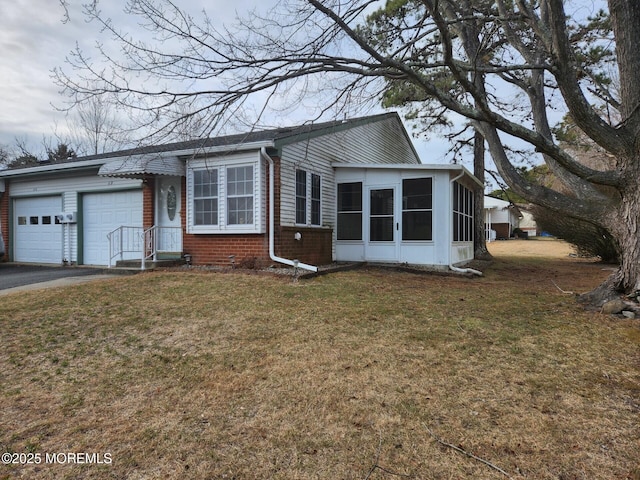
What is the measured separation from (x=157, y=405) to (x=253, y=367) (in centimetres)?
96

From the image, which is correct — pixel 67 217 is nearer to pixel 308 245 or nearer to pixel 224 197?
pixel 224 197

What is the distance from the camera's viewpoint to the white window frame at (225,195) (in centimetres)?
913

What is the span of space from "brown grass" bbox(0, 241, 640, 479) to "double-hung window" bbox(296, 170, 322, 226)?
4.51 metres

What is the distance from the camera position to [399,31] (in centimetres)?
883

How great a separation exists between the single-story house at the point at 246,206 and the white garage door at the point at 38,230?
0.05 meters

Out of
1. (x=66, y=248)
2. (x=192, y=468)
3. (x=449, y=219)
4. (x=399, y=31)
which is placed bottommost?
(x=192, y=468)

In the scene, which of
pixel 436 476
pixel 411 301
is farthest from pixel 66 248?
pixel 436 476

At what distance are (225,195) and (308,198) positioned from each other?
2291 mm

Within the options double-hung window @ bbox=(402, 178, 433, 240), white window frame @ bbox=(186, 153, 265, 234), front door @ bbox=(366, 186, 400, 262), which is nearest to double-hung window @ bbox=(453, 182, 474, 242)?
double-hung window @ bbox=(402, 178, 433, 240)

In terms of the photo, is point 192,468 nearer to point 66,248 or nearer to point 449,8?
point 449,8

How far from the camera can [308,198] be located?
A: 10.6 metres

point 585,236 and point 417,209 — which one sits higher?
point 417,209

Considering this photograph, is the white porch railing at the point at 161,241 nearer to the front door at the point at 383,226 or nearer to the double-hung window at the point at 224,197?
the double-hung window at the point at 224,197

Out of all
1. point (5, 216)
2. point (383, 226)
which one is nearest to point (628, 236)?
point (383, 226)
